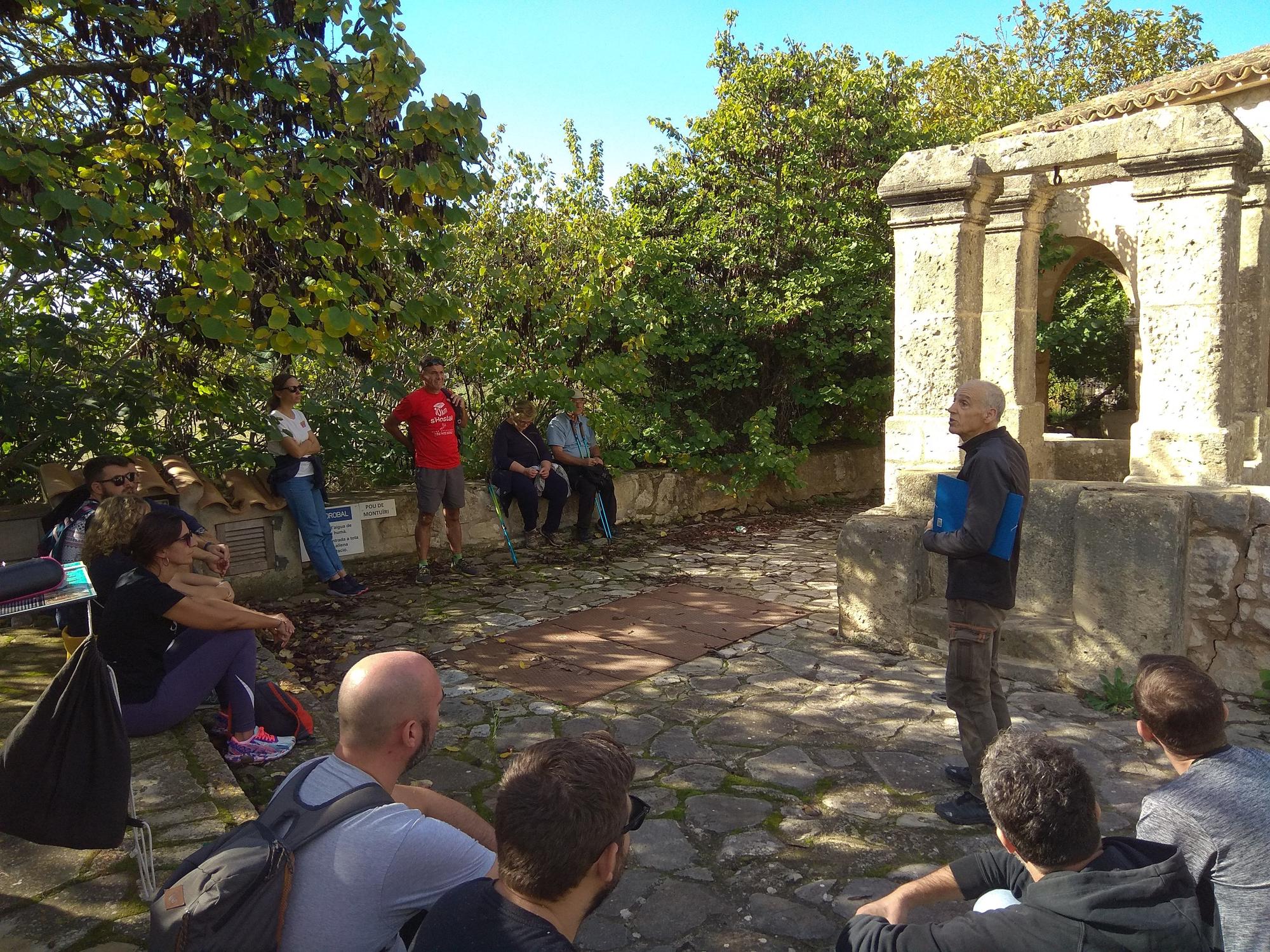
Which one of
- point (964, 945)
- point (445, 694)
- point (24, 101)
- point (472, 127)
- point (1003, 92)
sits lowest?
point (445, 694)

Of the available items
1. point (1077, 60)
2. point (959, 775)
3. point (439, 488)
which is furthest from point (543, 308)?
point (1077, 60)

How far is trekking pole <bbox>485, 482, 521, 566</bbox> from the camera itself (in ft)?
27.3

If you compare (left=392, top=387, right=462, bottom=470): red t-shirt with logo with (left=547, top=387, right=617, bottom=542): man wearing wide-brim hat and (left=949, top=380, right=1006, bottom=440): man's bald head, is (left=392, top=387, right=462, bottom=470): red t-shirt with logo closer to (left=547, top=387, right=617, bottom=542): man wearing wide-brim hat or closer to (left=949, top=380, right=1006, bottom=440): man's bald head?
(left=547, top=387, right=617, bottom=542): man wearing wide-brim hat

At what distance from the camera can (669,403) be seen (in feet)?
35.8

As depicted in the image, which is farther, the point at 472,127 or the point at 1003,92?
the point at 1003,92

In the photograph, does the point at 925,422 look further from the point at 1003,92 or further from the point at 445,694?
the point at 1003,92

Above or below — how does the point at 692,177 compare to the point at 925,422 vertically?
above

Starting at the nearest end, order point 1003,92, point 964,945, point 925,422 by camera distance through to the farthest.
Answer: point 964,945, point 925,422, point 1003,92

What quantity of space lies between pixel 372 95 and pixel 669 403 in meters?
6.10

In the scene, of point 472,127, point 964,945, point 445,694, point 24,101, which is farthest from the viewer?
point 24,101

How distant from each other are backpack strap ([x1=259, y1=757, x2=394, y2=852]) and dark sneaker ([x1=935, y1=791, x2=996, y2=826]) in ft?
7.77

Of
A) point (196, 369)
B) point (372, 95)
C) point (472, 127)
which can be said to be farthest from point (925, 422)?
point (196, 369)

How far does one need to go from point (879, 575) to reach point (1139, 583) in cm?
144

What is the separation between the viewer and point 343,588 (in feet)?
23.8
